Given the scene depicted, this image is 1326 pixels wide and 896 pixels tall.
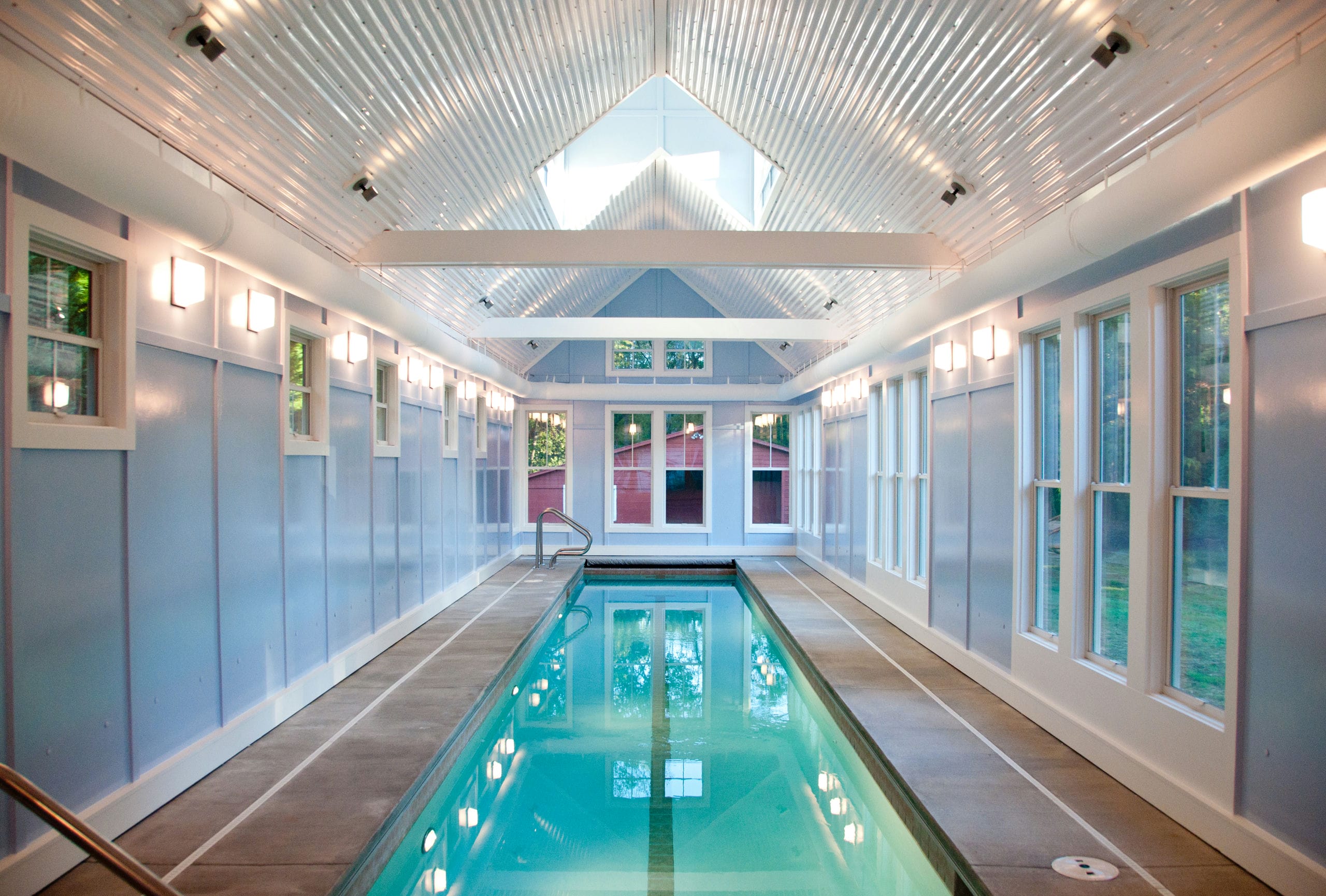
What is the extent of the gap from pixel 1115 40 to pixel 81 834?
432cm

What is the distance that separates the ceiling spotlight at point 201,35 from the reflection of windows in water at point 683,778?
13.4 ft

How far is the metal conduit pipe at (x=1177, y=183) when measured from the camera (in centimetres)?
251

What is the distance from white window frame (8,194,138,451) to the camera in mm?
2820

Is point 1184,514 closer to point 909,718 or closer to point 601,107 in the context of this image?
point 909,718

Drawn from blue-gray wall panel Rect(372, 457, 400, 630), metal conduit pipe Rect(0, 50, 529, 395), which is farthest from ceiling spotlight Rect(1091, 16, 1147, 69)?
blue-gray wall panel Rect(372, 457, 400, 630)

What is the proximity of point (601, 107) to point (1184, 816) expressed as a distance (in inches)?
271

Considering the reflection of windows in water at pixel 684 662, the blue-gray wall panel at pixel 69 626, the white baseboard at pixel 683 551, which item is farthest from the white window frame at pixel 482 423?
the blue-gray wall panel at pixel 69 626

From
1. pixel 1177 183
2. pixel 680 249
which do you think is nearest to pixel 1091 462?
pixel 1177 183

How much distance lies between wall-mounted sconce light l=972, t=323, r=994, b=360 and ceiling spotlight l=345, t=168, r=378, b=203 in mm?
4082

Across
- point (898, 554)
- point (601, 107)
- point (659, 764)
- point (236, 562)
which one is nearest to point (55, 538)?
point (236, 562)

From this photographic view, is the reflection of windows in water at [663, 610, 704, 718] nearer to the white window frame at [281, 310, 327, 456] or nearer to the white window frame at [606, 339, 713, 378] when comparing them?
the white window frame at [281, 310, 327, 456]

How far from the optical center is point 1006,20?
383 cm

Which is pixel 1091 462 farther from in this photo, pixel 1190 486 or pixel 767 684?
pixel 767 684

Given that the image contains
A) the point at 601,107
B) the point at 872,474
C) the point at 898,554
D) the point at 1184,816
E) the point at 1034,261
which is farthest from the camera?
the point at 872,474
